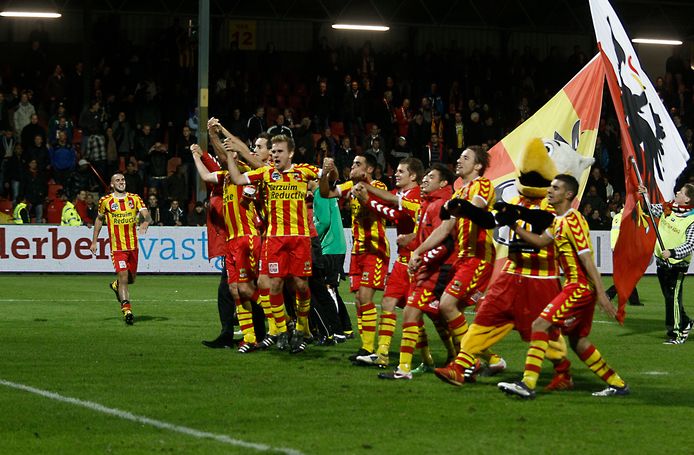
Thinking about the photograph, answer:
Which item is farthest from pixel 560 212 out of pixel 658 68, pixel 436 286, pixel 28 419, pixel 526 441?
pixel 658 68

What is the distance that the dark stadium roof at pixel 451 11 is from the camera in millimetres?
36500

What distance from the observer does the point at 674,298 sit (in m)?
15.3

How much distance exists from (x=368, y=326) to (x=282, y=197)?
1638mm

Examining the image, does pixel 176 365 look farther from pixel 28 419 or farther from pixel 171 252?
pixel 171 252

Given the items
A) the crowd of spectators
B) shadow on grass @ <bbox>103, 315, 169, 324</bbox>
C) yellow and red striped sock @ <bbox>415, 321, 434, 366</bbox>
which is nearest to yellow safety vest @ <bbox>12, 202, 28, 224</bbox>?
the crowd of spectators

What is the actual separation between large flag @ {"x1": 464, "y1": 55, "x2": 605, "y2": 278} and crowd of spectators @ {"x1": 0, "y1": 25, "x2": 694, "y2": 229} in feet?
35.0

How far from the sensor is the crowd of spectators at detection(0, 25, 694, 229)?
3022 cm

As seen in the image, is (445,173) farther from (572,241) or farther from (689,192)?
(689,192)

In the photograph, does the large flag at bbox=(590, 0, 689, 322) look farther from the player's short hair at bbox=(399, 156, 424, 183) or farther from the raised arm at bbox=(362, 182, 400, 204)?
the raised arm at bbox=(362, 182, 400, 204)

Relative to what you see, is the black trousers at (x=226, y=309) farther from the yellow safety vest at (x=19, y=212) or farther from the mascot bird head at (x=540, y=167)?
the yellow safety vest at (x=19, y=212)

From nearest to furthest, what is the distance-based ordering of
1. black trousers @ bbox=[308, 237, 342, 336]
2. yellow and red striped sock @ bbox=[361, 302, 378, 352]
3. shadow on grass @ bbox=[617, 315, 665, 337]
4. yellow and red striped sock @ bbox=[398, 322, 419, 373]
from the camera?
yellow and red striped sock @ bbox=[398, 322, 419, 373] → yellow and red striped sock @ bbox=[361, 302, 378, 352] → black trousers @ bbox=[308, 237, 342, 336] → shadow on grass @ bbox=[617, 315, 665, 337]

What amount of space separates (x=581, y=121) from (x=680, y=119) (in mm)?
22094

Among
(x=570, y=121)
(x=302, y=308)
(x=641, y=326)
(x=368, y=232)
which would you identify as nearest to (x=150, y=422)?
(x=368, y=232)

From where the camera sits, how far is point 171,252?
27.6 metres
